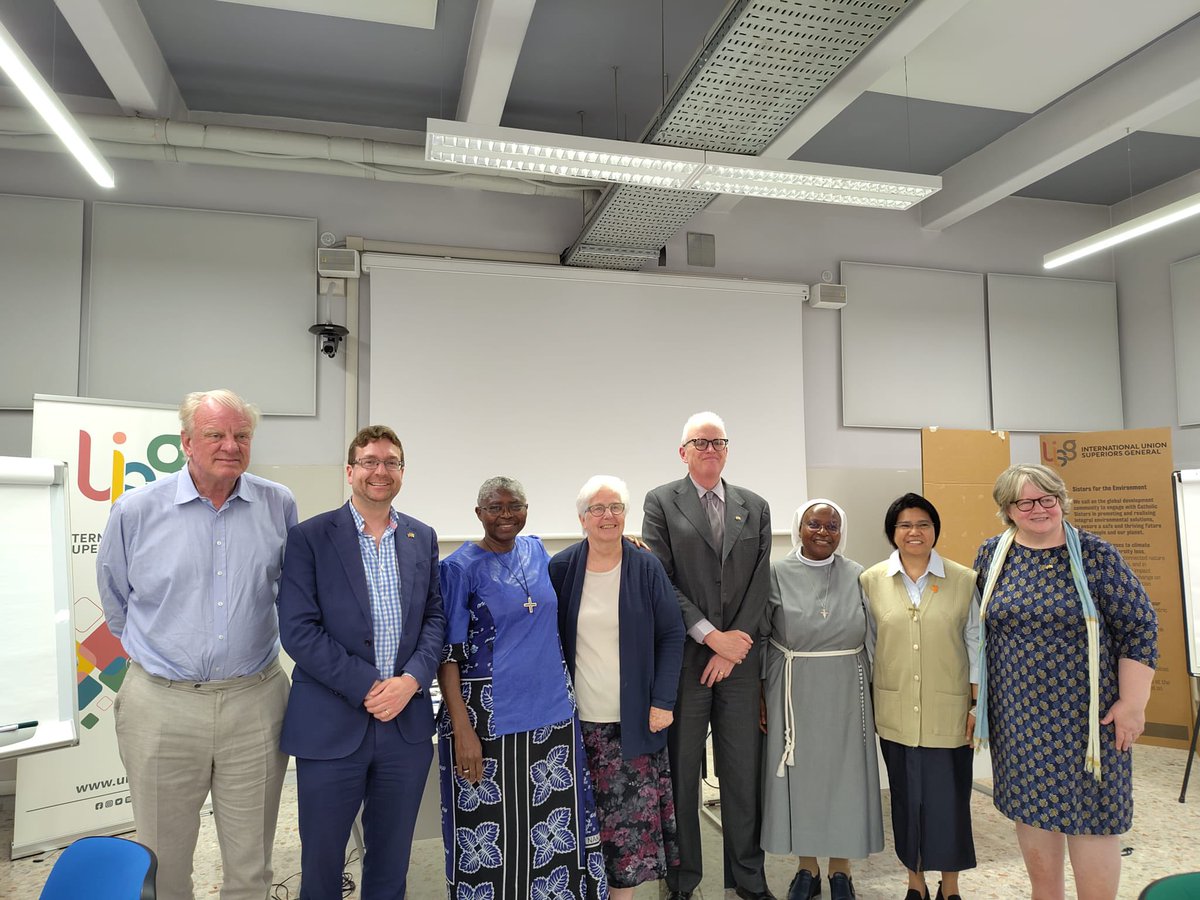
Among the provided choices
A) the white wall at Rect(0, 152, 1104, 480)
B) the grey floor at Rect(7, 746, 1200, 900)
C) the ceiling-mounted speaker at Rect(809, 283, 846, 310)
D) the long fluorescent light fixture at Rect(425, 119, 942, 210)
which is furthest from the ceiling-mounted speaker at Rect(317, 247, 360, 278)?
the ceiling-mounted speaker at Rect(809, 283, 846, 310)

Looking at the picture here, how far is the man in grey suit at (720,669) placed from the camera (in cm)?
268

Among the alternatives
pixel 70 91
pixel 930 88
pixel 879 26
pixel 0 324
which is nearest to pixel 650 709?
pixel 879 26

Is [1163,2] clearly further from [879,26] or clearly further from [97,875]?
[97,875]

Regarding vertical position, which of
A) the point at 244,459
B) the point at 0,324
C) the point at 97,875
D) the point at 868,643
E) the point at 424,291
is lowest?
the point at 97,875

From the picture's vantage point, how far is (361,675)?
2.12 meters

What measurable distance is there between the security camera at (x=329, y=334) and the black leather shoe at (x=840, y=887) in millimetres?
3704

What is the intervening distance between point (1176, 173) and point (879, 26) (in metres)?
4.12

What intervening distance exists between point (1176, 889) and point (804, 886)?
5.13 feet

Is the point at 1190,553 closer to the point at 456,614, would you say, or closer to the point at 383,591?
the point at 456,614

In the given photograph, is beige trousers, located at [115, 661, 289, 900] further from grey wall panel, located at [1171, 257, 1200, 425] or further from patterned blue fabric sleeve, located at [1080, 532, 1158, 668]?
grey wall panel, located at [1171, 257, 1200, 425]

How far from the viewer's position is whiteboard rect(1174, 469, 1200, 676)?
3.84m

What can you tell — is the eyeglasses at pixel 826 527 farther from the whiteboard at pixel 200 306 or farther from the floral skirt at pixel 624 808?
the whiteboard at pixel 200 306

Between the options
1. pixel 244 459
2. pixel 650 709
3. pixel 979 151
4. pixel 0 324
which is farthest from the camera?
pixel 979 151

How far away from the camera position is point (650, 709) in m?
2.47
